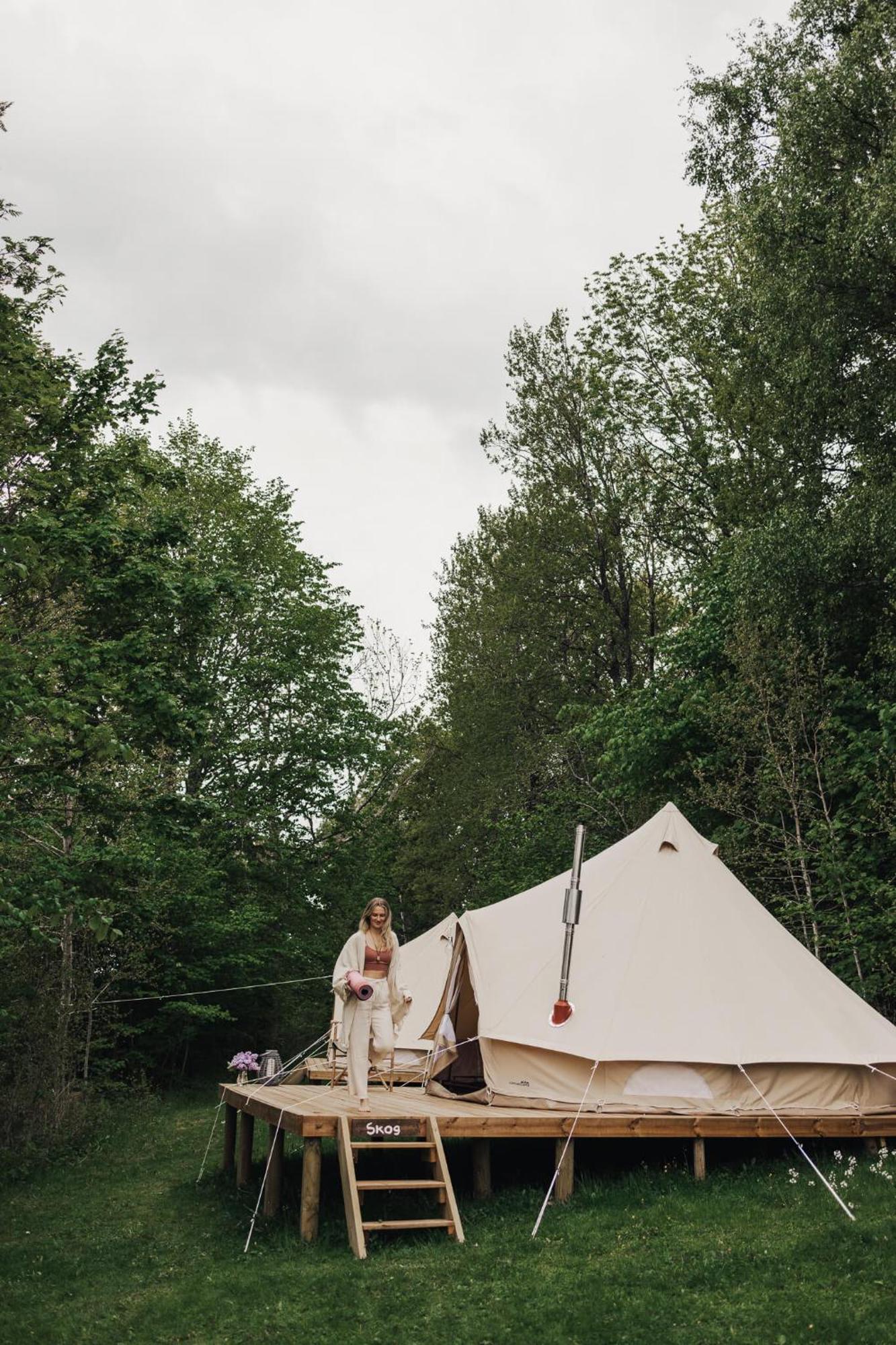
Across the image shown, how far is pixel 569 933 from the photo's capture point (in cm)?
924

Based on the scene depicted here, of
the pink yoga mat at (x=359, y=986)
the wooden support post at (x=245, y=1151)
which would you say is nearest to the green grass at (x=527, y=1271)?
the wooden support post at (x=245, y=1151)

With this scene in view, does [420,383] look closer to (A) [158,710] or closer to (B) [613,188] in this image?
(B) [613,188]

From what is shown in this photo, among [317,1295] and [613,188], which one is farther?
→ [613,188]

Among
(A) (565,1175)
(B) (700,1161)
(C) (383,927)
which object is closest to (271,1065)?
(C) (383,927)

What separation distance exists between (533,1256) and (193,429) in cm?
2100

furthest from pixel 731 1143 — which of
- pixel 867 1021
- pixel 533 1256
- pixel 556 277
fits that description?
pixel 556 277

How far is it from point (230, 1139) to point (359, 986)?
14.3ft

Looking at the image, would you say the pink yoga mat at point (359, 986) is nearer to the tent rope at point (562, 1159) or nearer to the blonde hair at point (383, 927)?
the blonde hair at point (383, 927)

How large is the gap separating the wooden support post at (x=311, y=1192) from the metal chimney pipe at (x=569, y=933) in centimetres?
222

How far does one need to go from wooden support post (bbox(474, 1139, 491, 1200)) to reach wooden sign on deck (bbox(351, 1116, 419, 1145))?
0.84m

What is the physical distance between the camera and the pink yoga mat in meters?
8.59

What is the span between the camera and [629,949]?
9.70 metres

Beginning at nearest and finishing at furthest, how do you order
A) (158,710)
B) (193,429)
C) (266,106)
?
(266,106)
(158,710)
(193,429)

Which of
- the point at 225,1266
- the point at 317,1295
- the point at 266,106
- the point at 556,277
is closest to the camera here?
the point at 317,1295
